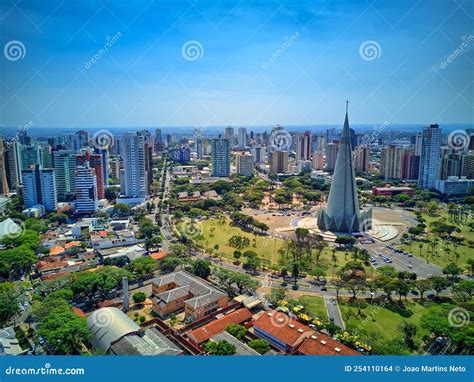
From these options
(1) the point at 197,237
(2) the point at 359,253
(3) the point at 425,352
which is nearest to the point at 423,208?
(2) the point at 359,253

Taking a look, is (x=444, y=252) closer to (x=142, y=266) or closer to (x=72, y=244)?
(x=142, y=266)

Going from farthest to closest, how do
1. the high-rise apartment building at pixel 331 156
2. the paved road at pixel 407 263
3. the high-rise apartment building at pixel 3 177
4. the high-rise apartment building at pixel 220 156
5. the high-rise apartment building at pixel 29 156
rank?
1. the high-rise apartment building at pixel 331 156
2. the high-rise apartment building at pixel 220 156
3. the high-rise apartment building at pixel 29 156
4. the high-rise apartment building at pixel 3 177
5. the paved road at pixel 407 263

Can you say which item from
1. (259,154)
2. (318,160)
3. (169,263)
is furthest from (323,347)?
(259,154)

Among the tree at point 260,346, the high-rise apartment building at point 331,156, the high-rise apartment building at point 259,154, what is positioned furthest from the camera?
the high-rise apartment building at point 259,154

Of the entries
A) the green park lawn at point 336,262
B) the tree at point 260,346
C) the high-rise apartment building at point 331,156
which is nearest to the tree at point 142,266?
the tree at point 260,346

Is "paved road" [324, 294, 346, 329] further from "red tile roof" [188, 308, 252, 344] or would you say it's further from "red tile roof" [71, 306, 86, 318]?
"red tile roof" [71, 306, 86, 318]

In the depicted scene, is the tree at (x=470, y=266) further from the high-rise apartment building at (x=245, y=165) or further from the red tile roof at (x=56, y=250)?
the high-rise apartment building at (x=245, y=165)

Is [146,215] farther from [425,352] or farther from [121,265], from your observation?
[425,352]
